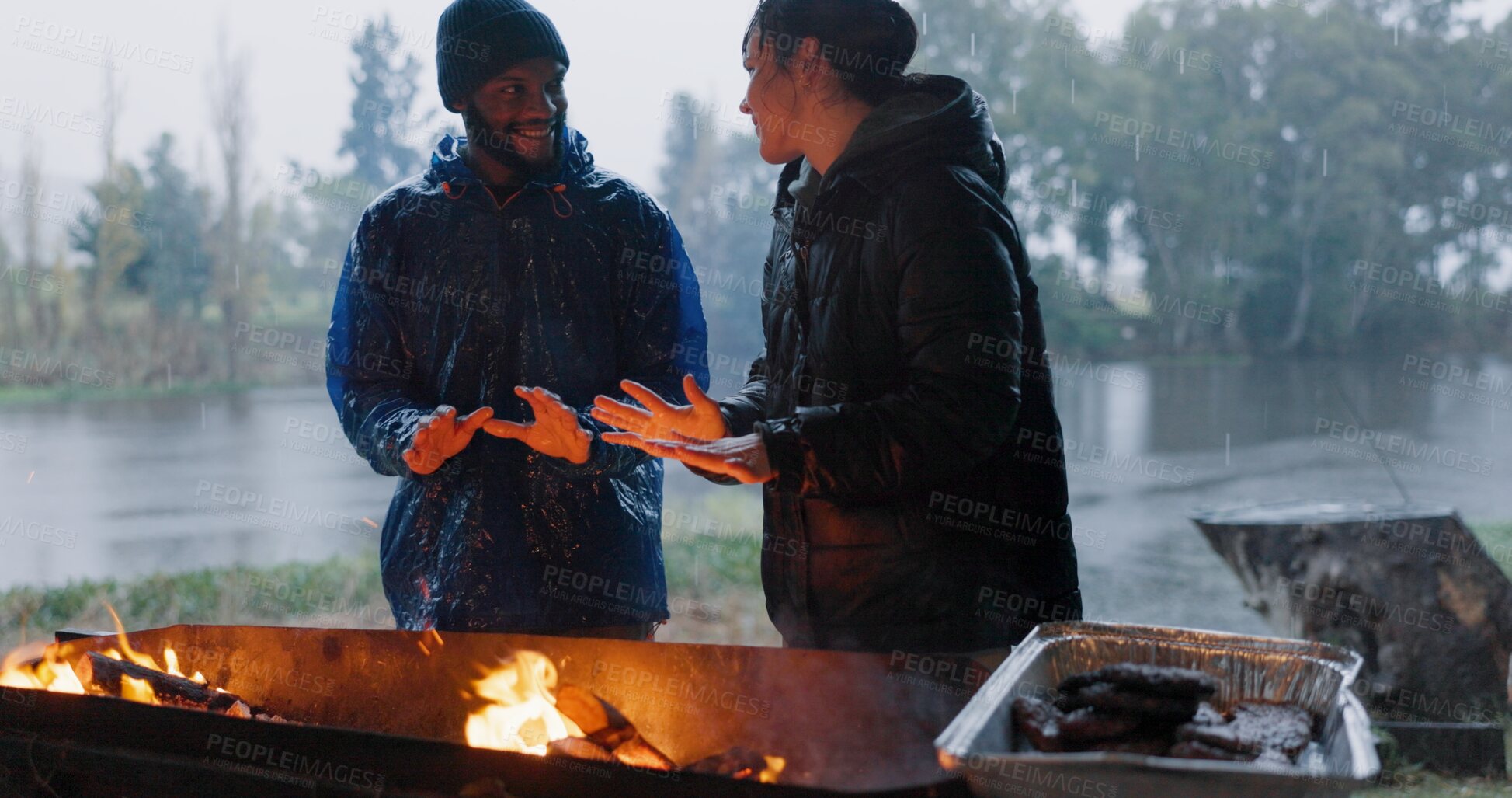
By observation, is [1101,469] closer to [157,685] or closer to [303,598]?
[303,598]

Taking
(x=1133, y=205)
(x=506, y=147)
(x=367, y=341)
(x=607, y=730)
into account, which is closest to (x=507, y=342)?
(x=367, y=341)

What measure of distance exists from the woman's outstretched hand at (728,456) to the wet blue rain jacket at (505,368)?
2.28 ft

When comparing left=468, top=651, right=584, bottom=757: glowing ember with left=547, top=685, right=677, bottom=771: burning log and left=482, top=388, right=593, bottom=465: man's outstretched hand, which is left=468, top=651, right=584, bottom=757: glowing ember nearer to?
left=547, top=685, right=677, bottom=771: burning log

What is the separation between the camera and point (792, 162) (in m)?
2.35

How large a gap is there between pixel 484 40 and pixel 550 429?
3.16 feet

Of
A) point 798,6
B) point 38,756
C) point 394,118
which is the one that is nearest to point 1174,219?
Answer: point 394,118

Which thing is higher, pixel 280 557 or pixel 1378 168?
pixel 1378 168

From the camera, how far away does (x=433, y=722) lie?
2.44 meters

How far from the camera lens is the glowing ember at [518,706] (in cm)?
231

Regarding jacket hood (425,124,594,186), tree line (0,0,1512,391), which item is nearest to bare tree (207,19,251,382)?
tree line (0,0,1512,391)

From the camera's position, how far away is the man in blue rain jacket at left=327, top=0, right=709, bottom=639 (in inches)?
104

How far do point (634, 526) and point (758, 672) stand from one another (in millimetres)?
626

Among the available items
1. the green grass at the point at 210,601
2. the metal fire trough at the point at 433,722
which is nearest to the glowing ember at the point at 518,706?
the metal fire trough at the point at 433,722

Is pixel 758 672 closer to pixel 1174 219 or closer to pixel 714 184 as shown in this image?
pixel 714 184
